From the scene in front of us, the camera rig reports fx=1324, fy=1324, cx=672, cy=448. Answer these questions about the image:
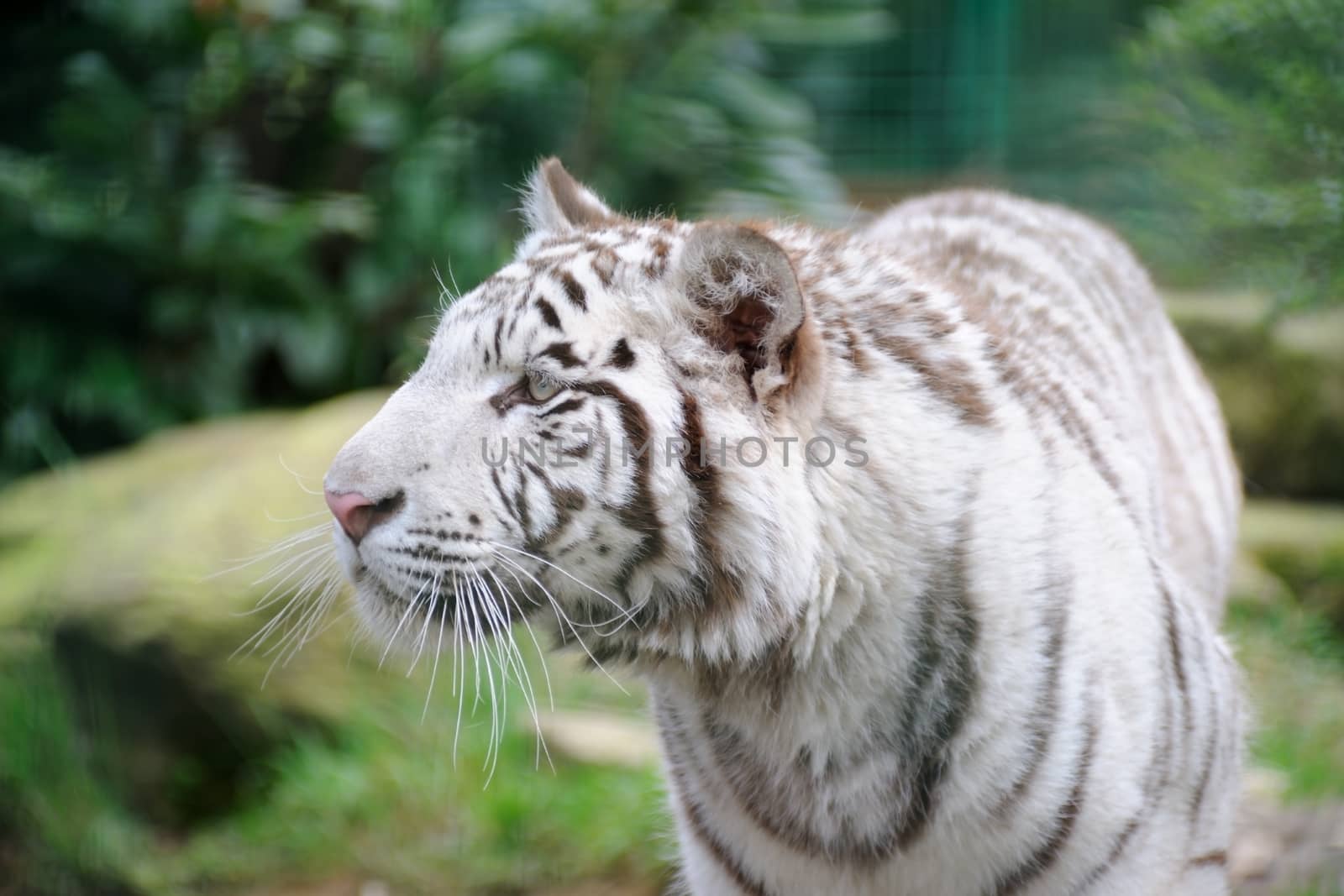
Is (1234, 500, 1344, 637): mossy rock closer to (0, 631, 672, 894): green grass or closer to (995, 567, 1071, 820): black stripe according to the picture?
(0, 631, 672, 894): green grass

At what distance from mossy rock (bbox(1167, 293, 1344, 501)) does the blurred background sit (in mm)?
13

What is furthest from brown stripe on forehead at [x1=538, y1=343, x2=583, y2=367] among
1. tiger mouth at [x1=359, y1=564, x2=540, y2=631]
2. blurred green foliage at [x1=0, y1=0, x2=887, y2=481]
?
blurred green foliage at [x1=0, y1=0, x2=887, y2=481]

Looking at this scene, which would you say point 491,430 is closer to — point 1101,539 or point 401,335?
point 1101,539

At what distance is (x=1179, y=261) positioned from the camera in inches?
197

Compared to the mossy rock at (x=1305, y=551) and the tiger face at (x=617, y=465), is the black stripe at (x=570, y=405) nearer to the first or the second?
the tiger face at (x=617, y=465)

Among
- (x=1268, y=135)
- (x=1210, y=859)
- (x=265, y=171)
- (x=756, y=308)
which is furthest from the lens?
(x=265, y=171)

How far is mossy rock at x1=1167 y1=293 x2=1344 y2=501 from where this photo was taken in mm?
4883

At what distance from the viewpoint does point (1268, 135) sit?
2.88 m

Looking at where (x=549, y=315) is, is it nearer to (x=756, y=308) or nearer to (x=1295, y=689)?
(x=756, y=308)

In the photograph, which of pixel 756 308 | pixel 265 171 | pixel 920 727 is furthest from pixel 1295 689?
pixel 265 171

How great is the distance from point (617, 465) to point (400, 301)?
356 cm

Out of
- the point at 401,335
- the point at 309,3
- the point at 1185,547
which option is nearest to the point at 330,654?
the point at 401,335

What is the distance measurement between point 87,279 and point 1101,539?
4251 mm

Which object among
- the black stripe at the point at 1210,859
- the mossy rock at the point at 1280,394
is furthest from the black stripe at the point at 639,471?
the mossy rock at the point at 1280,394
